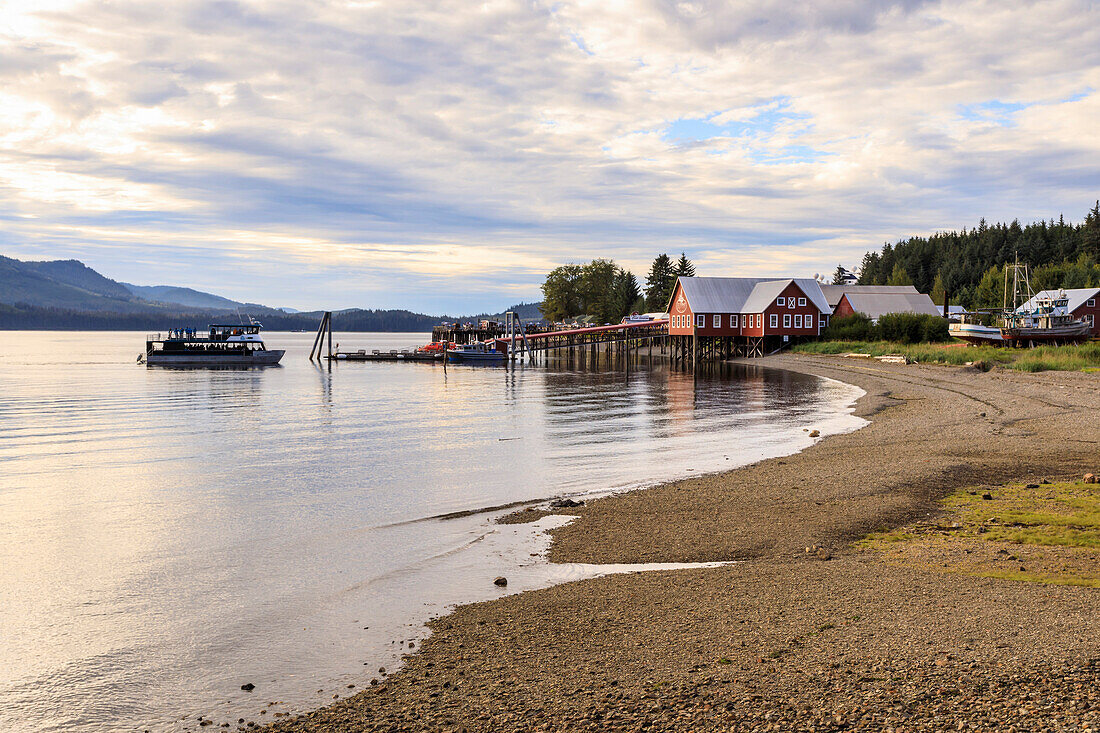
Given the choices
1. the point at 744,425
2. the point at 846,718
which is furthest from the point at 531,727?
the point at 744,425

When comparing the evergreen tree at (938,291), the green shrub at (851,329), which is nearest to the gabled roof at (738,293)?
the green shrub at (851,329)

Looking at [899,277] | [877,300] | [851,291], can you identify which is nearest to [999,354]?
[877,300]

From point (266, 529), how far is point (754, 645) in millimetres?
10542

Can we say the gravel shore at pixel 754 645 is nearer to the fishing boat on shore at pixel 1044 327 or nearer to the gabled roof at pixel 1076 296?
the fishing boat on shore at pixel 1044 327

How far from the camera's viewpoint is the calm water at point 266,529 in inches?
325

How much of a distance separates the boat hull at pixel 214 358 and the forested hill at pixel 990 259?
104m

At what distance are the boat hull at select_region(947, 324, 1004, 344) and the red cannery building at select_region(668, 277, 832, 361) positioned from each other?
17.0 meters

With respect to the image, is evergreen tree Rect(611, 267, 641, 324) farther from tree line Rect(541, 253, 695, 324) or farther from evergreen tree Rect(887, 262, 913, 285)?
evergreen tree Rect(887, 262, 913, 285)

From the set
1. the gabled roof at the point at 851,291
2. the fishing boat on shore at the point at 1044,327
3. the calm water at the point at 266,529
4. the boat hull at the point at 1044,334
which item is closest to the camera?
the calm water at the point at 266,529

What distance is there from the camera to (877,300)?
101m

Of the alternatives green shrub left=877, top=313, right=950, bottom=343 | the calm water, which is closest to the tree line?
green shrub left=877, top=313, right=950, bottom=343

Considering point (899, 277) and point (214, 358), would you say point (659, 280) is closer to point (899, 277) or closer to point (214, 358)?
point (899, 277)

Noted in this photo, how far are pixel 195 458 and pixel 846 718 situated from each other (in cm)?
2281

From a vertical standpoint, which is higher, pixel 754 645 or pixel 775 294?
pixel 775 294
